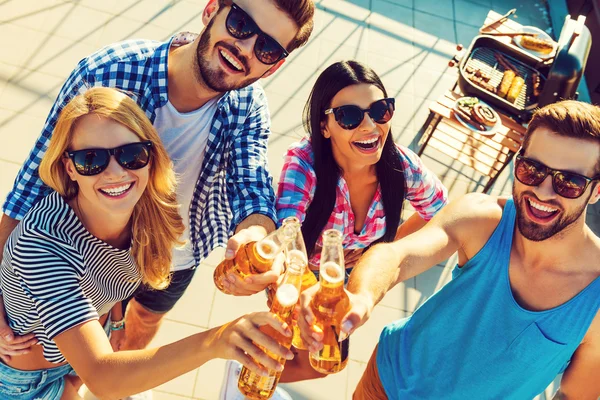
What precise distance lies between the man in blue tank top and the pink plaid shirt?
48 cm

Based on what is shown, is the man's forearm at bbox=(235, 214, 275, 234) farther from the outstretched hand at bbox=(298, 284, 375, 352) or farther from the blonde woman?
the outstretched hand at bbox=(298, 284, 375, 352)

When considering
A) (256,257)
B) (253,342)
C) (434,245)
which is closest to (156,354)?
(253,342)

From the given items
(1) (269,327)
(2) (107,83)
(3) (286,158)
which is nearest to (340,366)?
(1) (269,327)

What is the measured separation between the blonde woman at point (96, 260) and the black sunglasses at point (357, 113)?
3.02 ft

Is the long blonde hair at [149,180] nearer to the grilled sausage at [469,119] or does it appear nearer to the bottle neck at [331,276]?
the bottle neck at [331,276]

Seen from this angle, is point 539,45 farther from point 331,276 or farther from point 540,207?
point 331,276

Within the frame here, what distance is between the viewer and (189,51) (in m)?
2.13

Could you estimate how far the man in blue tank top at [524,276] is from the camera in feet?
6.33

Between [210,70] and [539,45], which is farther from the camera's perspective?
[539,45]

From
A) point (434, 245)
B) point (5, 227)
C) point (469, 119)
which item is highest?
point (469, 119)

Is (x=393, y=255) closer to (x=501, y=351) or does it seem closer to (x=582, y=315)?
(x=501, y=351)

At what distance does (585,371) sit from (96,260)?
2105mm

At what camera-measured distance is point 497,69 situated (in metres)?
5.36

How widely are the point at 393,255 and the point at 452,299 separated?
1.21ft
